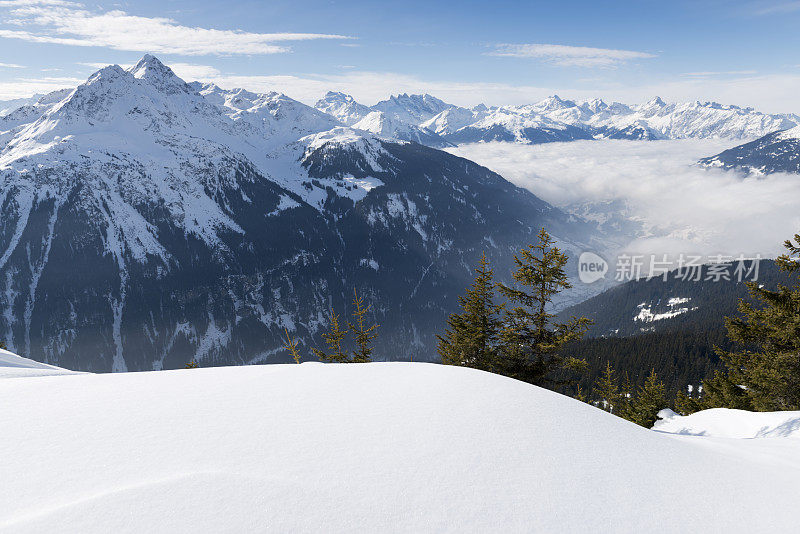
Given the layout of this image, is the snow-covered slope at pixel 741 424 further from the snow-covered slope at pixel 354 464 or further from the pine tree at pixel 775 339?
the snow-covered slope at pixel 354 464

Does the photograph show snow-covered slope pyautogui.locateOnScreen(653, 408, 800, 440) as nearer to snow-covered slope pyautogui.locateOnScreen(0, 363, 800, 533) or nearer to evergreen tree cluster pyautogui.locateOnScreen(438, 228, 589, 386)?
evergreen tree cluster pyautogui.locateOnScreen(438, 228, 589, 386)

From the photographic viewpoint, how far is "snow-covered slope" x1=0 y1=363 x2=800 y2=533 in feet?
11.3

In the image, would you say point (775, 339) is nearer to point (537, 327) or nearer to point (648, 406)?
point (537, 327)

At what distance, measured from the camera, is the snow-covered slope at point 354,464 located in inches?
136

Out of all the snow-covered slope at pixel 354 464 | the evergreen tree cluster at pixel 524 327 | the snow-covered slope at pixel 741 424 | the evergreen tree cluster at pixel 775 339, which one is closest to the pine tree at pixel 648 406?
the evergreen tree cluster at pixel 775 339

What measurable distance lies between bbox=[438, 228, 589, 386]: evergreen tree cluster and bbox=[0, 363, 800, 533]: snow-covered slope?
11.3 meters

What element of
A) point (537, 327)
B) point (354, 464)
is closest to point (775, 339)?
point (537, 327)

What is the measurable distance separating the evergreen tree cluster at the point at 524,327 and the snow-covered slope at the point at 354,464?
11.3 m

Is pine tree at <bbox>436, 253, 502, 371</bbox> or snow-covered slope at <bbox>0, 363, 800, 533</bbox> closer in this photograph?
snow-covered slope at <bbox>0, 363, 800, 533</bbox>

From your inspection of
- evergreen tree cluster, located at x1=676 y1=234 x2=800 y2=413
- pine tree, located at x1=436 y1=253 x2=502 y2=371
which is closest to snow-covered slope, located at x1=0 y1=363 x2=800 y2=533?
pine tree, located at x1=436 y1=253 x2=502 y2=371

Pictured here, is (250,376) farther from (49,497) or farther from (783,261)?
(783,261)

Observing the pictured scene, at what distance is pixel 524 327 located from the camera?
18.5 m

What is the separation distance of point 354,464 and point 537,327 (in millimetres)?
16110

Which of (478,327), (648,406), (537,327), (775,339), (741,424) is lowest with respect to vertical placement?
(648,406)
